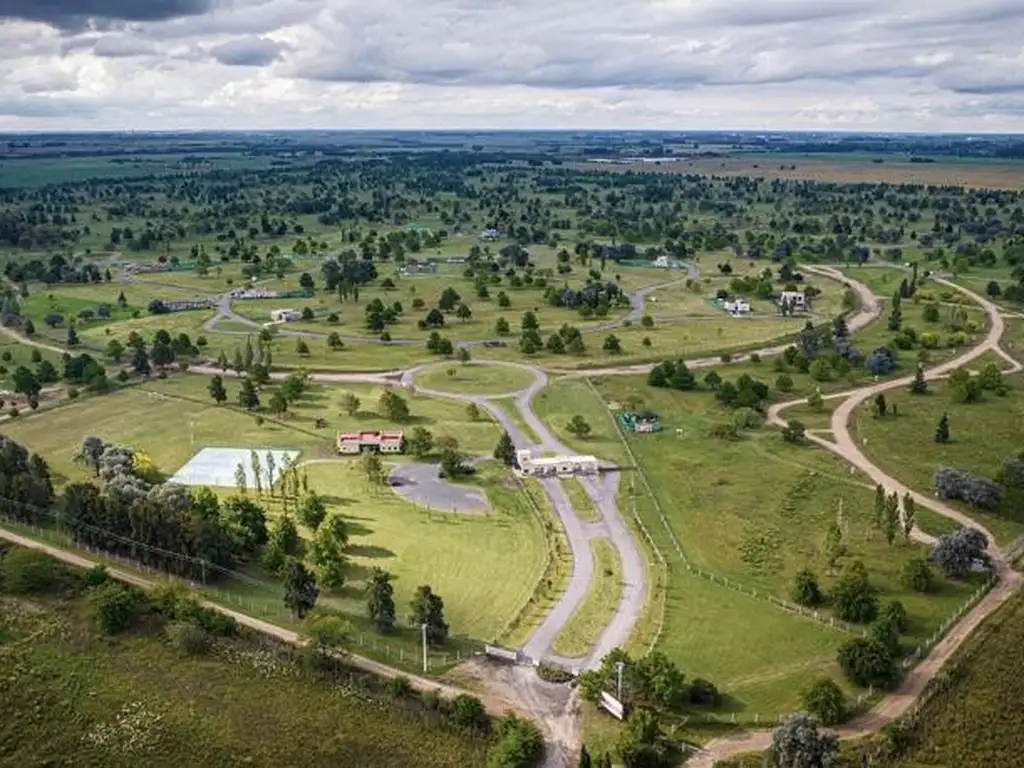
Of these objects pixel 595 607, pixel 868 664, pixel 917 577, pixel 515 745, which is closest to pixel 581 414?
pixel 595 607

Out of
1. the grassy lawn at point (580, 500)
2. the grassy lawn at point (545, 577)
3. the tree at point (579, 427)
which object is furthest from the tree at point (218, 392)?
the grassy lawn at point (580, 500)

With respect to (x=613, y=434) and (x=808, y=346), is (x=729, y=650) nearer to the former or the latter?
(x=613, y=434)

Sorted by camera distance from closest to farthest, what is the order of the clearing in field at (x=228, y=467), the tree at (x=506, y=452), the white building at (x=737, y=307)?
the clearing in field at (x=228, y=467) < the tree at (x=506, y=452) < the white building at (x=737, y=307)

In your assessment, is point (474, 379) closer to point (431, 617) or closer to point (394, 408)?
point (394, 408)

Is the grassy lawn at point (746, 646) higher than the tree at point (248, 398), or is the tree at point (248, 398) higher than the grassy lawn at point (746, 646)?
the tree at point (248, 398)

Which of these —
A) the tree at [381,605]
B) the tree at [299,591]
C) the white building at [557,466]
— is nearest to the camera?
the tree at [381,605]

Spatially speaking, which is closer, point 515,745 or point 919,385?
point 515,745

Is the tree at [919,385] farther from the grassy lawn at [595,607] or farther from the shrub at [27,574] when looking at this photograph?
the shrub at [27,574]
